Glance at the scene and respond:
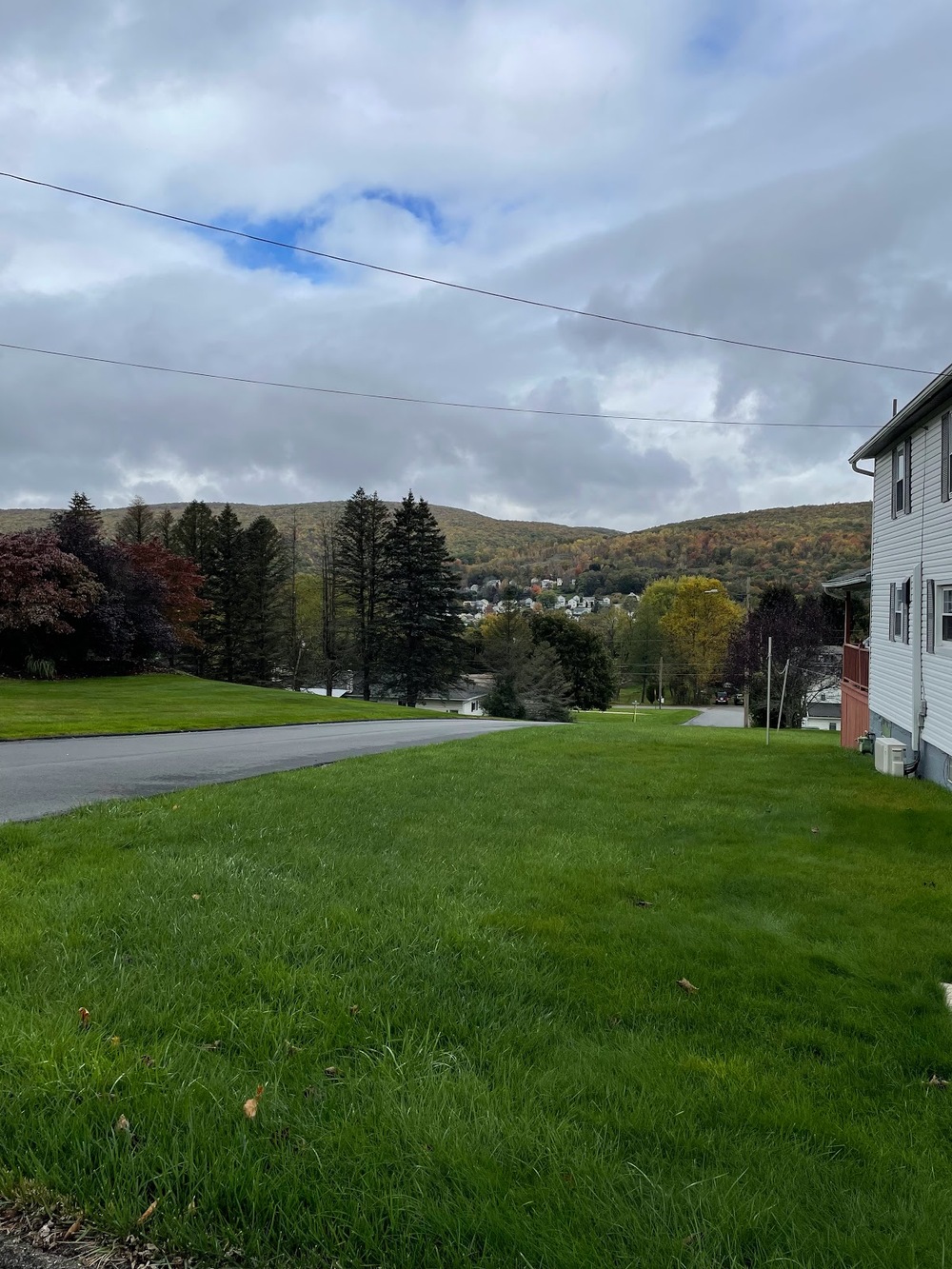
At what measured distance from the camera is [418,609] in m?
49.0

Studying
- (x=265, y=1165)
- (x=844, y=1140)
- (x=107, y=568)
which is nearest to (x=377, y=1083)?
(x=265, y=1165)

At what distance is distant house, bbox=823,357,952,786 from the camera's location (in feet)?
39.7

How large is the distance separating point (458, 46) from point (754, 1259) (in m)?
14.3

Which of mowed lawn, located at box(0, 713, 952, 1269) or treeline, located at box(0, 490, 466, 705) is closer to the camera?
mowed lawn, located at box(0, 713, 952, 1269)

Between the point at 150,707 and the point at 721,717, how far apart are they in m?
43.7

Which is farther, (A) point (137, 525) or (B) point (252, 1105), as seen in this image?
(A) point (137, 525)

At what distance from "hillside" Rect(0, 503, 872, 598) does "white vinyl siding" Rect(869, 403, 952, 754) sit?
39099 mm

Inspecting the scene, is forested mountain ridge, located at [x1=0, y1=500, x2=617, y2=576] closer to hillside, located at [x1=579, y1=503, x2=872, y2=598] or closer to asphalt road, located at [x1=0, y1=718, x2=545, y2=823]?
hillside, located at [x1=579, y1=503, x2=872, y2=598]

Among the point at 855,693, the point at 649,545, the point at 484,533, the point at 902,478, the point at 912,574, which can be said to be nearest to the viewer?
the point at 912,574

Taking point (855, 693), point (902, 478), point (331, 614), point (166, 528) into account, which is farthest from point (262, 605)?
point (902, 478)

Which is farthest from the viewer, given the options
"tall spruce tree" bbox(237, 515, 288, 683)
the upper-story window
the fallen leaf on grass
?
"tall spruce tree" bbox(237, 515, 288, 683)

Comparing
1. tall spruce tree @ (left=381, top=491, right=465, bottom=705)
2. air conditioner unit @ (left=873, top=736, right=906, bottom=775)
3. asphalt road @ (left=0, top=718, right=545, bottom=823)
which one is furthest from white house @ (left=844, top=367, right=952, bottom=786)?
tall spruce tree @ (left=381, top=491, right=465, bottom=705)

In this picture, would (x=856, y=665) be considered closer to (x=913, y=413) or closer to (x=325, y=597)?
(x=913, y=413)

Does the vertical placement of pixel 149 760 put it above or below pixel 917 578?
below
